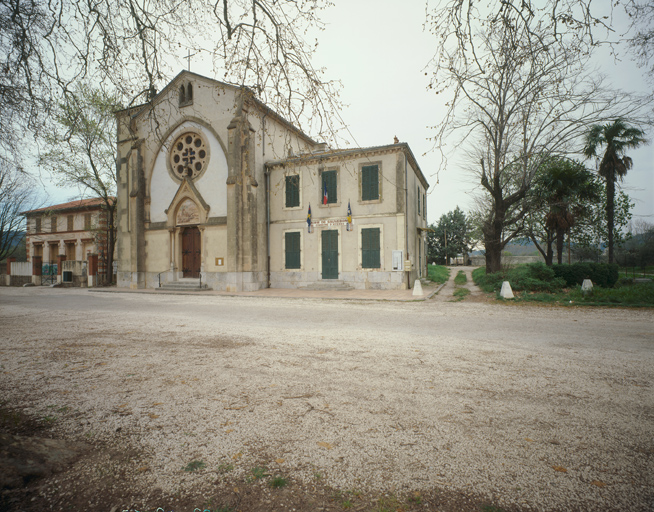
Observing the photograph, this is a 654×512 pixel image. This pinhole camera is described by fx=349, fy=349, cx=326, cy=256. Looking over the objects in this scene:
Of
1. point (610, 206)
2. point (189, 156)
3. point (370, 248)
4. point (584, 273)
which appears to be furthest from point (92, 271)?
point (610, 206)

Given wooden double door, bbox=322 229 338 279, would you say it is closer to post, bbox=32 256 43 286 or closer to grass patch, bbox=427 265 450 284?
grass patch, bbox=427 265 450 284

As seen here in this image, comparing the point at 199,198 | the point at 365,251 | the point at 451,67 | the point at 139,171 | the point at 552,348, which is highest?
the point at 139,171

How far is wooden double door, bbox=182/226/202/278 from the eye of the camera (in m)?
21.5

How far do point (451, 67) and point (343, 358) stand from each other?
12.8ft

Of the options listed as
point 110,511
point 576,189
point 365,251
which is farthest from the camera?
point 576,189

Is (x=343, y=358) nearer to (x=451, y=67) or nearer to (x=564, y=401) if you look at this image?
(x=564, y=401)

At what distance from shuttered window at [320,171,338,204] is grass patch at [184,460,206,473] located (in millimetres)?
18062

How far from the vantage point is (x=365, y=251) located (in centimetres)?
1900

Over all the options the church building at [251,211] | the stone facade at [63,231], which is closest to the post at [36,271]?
the stone facade at [63,231]

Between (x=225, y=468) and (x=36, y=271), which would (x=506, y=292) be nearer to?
(x=225, y=468)

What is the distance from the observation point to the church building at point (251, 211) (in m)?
18.8

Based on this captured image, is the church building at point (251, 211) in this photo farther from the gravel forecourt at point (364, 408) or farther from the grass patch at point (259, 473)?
the grass patch at point (259, 473)

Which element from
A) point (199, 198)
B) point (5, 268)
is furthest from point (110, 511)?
point (5, 268)

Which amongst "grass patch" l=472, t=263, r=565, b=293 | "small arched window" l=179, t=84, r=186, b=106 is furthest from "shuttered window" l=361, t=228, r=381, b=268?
"small arched window" l=179, t=84, r=186, b=106
